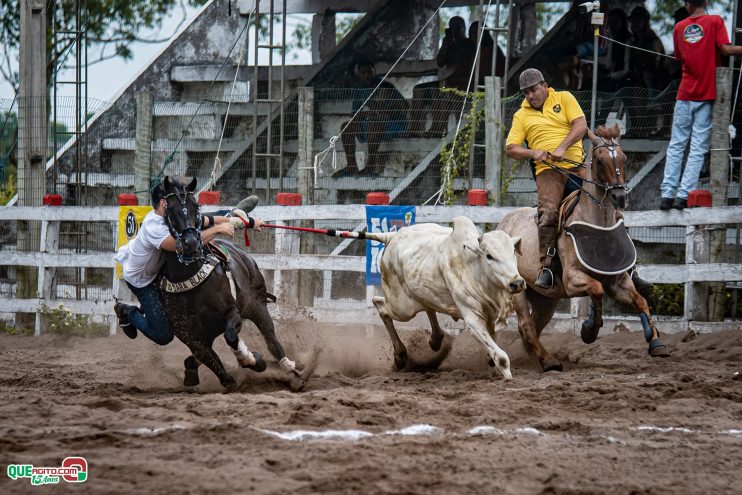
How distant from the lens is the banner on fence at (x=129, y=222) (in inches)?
520

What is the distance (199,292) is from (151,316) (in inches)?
25.1

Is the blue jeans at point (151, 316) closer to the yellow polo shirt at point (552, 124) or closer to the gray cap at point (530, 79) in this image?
the yellow polo shirt at point (552, 124)

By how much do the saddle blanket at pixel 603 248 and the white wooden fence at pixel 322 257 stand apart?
1.91 m

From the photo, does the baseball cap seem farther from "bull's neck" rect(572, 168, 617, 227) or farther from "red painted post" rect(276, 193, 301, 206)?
"bull's neck" rect(572, 168, 617, 227)

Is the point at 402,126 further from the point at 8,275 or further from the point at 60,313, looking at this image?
the point at 8,275

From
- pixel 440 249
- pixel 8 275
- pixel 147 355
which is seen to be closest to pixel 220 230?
pixel 440 249

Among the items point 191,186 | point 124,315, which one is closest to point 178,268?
point 191,186

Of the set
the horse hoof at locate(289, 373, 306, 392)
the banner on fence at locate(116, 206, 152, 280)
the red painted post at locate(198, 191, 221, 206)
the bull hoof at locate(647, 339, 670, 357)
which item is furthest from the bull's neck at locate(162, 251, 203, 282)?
the red painted post at locate(198, 191, 221, 206)

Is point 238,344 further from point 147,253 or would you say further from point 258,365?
point 147,253

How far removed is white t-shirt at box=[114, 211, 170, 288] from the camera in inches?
331

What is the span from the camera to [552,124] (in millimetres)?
10227

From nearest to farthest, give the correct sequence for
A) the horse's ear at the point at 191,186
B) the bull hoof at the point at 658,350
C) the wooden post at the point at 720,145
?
the horse's ear at the point at 191,186 → the bull hoof at the point at 658,350 → the wooden post at the point at 720,145

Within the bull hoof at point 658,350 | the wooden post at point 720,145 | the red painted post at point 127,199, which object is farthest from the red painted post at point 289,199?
the bull hoof at point 658,350

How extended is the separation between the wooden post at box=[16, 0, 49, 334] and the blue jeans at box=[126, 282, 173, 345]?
276 inches
